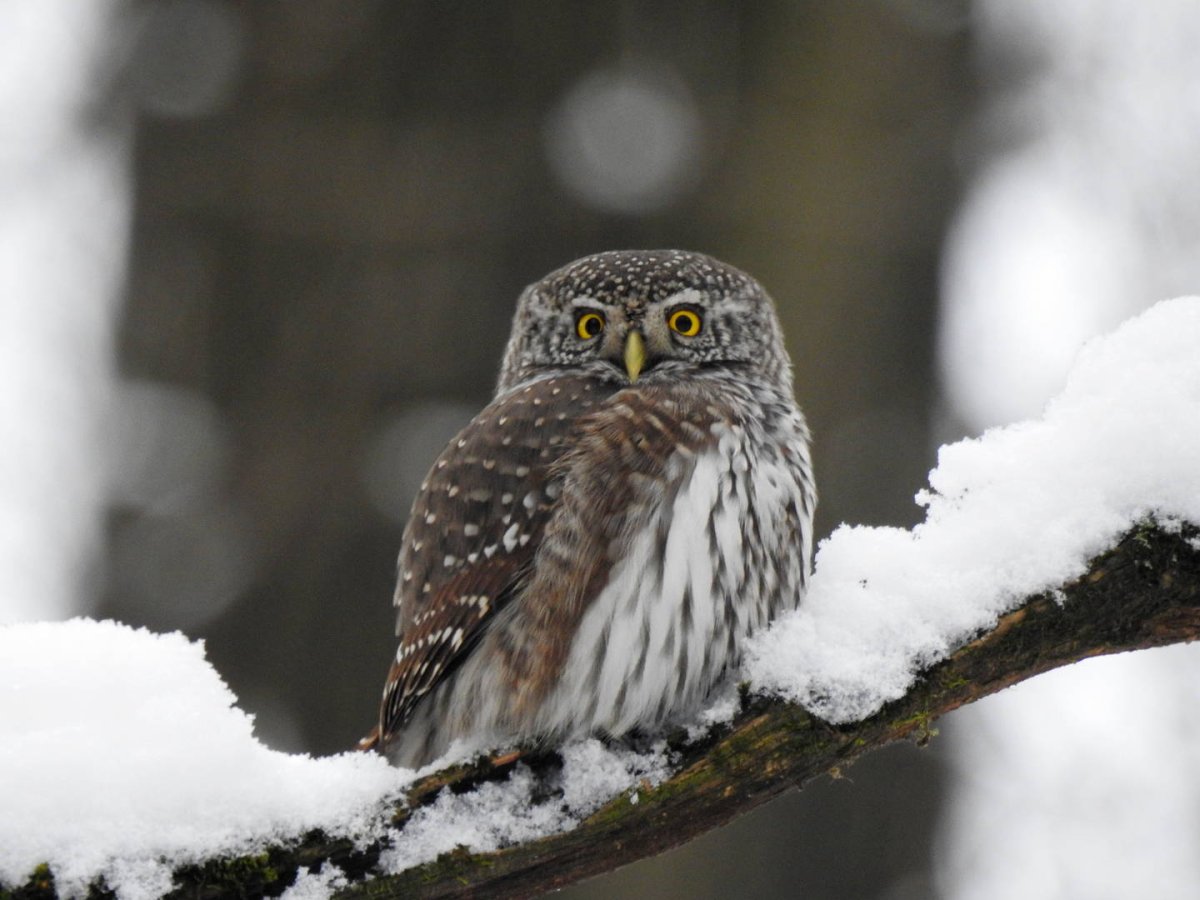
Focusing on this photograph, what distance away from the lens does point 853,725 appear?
8.10 feet

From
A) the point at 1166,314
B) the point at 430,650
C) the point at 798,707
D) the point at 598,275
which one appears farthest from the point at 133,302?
the point at 1166,314

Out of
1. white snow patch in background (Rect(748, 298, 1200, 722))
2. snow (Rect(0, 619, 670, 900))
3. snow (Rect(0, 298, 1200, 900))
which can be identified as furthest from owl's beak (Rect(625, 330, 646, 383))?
snow (Rect(0, 619, 670, 900))

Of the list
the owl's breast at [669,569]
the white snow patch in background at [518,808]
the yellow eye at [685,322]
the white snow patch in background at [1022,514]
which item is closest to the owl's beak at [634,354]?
the yellow eye at [685,322]

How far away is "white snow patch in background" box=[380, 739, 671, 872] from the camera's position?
90.6 inches

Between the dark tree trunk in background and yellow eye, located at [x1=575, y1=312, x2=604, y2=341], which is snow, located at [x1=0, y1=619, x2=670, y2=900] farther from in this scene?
the dark tree trunk in background

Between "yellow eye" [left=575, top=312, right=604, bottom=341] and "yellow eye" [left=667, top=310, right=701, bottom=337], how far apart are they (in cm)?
21

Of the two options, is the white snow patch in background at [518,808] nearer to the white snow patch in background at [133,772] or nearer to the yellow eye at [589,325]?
the white snow patch in background at [133,772]

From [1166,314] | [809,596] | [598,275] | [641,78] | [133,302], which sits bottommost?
[809,596]

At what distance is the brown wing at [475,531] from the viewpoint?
2992 mm

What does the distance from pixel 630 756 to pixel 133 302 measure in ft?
9.78

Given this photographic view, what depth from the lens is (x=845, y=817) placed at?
481 centimetres

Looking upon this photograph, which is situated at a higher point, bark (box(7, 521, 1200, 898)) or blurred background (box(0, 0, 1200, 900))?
blurred background (box(0, 0, 1200, 900))

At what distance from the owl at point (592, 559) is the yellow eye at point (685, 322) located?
0.70 feet

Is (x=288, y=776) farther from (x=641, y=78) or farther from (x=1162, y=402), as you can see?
(x=641, y=78)
